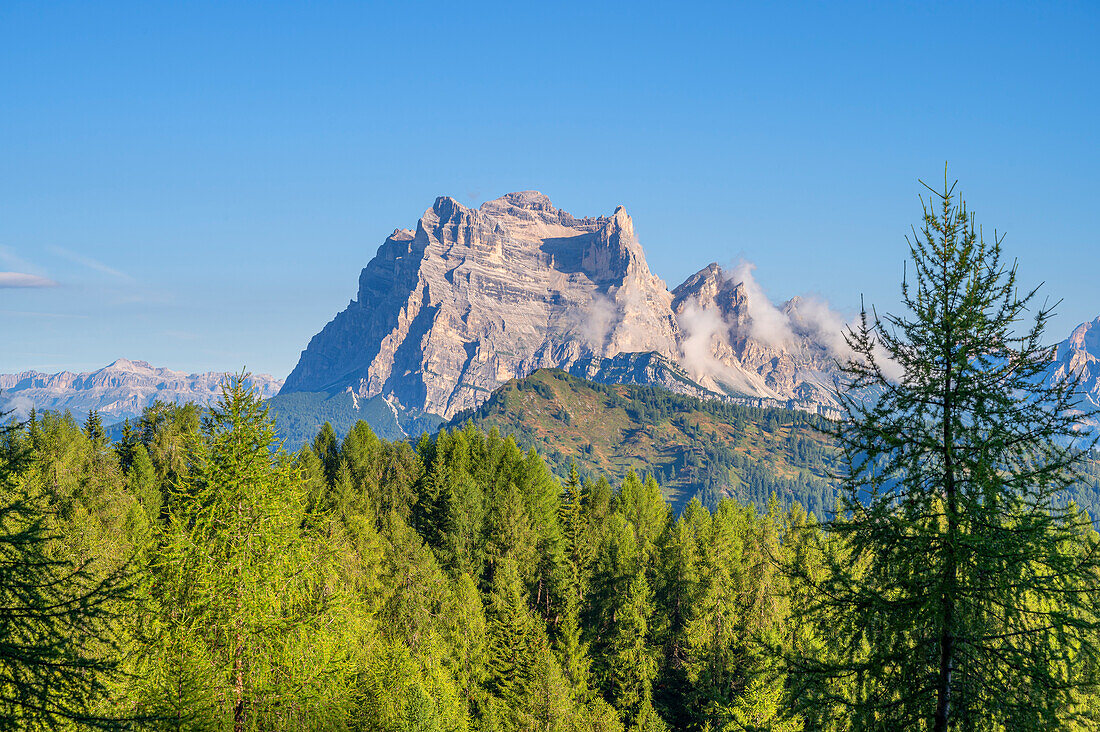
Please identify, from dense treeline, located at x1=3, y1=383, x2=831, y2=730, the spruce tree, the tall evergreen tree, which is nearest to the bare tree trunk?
the spruce tree

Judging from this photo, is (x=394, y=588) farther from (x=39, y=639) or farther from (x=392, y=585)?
(x=39, y=639)

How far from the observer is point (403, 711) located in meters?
30.6

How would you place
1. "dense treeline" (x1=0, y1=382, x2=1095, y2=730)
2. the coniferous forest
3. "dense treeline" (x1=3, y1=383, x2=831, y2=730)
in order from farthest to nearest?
"dense treeline" (x1=3, y1=383, x2=831, y2=730), "dense treeline" (x1=0, y1=382, x2=1095, y2=730), the coniferous forest

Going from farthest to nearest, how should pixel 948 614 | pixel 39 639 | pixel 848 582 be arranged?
pixel 848 582 < pixel 948 614 < pixel 39 639

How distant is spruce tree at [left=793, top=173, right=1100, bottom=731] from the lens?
12.8 m

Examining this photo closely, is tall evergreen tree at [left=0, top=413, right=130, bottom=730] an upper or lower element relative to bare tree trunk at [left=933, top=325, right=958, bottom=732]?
lower

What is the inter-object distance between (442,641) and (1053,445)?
4104cm

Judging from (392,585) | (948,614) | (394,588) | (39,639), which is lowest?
(394,588)

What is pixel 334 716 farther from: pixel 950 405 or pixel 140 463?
pixel 140 463

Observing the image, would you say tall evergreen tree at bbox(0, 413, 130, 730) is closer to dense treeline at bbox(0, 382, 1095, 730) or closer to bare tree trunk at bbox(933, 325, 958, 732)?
dense treeline at bbox(0, 382, 1095, 730)

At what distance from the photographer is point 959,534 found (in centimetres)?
1320

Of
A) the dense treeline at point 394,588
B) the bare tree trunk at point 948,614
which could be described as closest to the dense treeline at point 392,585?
the dense treeline at point 394,588

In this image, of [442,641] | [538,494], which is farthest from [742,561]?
[442,641]

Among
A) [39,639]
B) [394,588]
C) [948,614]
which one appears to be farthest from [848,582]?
[394,588]
